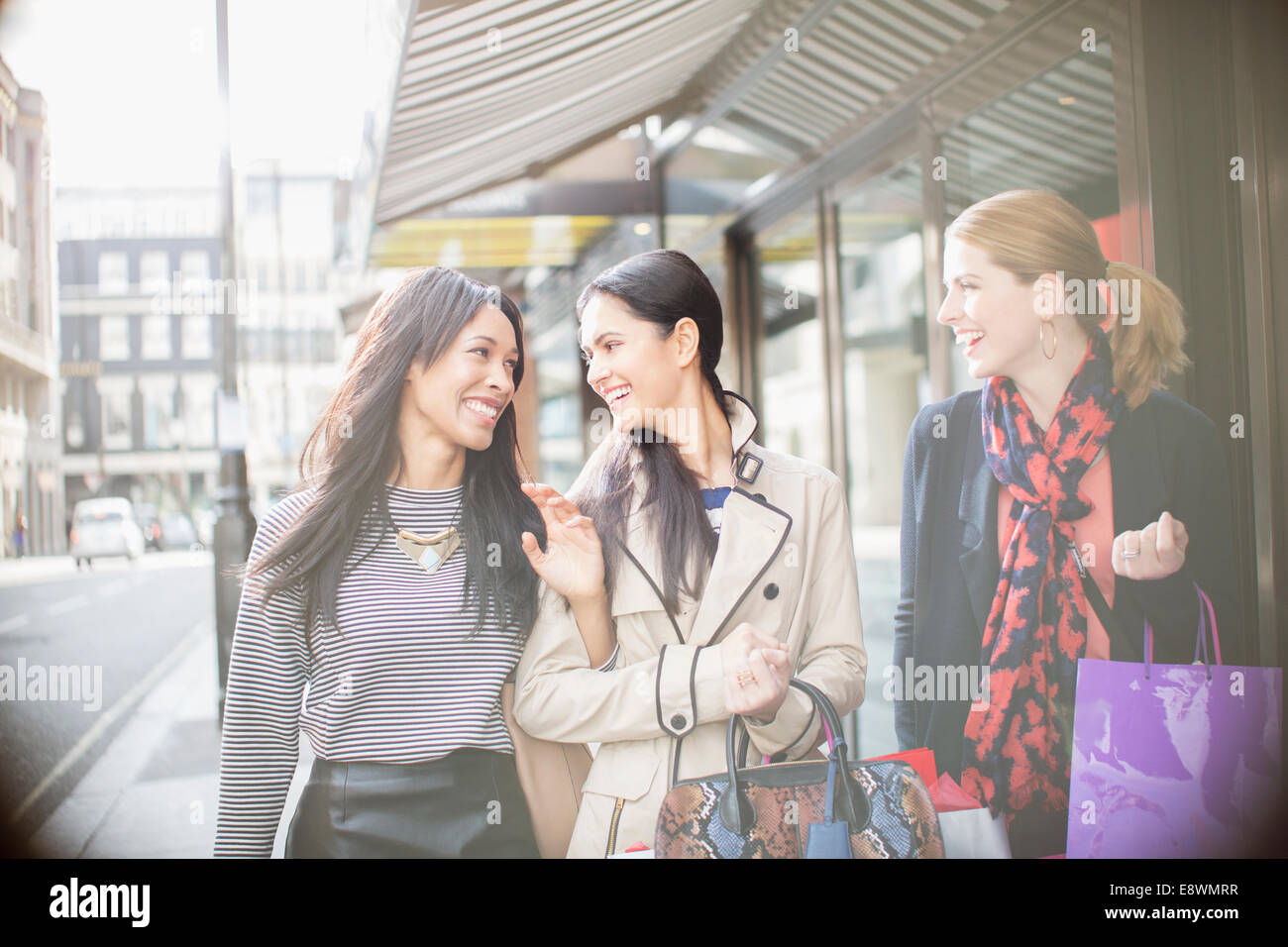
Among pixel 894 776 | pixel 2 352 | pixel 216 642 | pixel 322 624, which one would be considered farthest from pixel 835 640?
pixel 2 352

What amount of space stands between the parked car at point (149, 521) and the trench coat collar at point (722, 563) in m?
1.66

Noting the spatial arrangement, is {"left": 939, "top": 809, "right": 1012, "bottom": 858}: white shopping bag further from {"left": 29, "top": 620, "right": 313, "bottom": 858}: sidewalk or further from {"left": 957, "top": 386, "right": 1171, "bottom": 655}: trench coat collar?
{"left": 29, "top": 620, "right": 313, "bottom": 858}: sidewalk

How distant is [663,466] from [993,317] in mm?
1112

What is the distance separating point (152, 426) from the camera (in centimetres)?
329

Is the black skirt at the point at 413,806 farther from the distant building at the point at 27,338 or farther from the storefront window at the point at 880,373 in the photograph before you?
the distant building at the point at 27,338

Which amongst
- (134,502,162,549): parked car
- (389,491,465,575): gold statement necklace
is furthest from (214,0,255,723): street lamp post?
Answer: (389,491,465,575): gold statement necklace

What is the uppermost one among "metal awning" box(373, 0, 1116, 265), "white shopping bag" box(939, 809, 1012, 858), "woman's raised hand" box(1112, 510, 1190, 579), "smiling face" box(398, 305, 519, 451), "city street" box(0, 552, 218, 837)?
"metal awning" box(373, 0, 1116, 265)

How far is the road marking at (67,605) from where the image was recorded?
316cm

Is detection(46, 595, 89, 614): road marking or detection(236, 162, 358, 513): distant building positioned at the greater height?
detection(236, 162, 358, 513): distant building

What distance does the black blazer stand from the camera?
2930mm

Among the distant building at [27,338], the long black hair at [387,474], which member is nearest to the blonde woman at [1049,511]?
the long black hair at [387,474]

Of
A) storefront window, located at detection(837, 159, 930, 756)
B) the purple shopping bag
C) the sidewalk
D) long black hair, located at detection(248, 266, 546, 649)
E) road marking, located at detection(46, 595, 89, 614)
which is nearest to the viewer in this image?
long black hair, located at detection(248, 266, 546, 649)

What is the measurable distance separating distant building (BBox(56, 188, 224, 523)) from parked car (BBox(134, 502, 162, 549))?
2 centimetres
